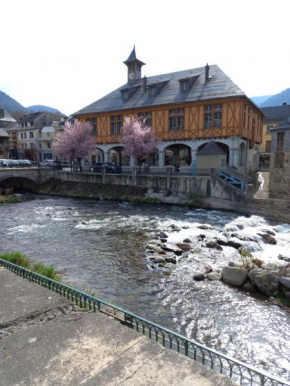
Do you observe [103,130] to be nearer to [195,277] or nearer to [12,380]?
[195,277]

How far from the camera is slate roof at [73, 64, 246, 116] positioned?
2653 cm

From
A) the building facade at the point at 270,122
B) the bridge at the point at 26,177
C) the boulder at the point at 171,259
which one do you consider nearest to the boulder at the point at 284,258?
the boulder at the point at 171,259

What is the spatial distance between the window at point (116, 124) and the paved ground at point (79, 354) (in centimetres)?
3113

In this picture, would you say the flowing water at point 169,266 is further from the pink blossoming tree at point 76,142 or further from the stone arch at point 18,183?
the stone arch at point 18,183

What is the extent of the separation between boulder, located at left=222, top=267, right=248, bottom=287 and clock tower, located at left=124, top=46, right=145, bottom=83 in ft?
115

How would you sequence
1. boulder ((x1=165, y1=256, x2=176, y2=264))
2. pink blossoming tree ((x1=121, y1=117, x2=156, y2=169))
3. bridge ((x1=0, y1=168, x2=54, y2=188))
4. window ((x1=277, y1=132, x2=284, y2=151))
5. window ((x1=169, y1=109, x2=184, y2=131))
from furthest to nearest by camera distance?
bridge ((x1=0, y1=168, x2=54, y2=188))
window ((x1=169, y1=109, x2=184, y2=131))
pink blossoming tree ((x1=121, y1=117, x2=156, y2=169))
window ((x1=277, y1=132, x2=284, y2=151))
boulder ((x1=165, y1=256, x2=176, y2=264))

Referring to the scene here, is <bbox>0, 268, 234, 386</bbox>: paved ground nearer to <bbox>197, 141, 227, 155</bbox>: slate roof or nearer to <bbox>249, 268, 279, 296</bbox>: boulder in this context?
<bbox>249, 268, 279, 296</bbox>: boulder

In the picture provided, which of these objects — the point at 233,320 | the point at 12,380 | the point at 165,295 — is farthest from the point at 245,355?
the point at 12,380

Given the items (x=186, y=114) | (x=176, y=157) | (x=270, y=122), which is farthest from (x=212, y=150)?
(x=270, y=122)

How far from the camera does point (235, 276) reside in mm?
8633

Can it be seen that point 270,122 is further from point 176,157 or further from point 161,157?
point 161,157

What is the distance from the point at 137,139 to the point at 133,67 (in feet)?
57.1

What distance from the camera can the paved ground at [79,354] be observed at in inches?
83.0

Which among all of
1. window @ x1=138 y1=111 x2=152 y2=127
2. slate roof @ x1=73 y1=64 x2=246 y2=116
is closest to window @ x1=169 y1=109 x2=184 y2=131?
slate roof @ x1=73 y1=64 x2=246 y2=116
